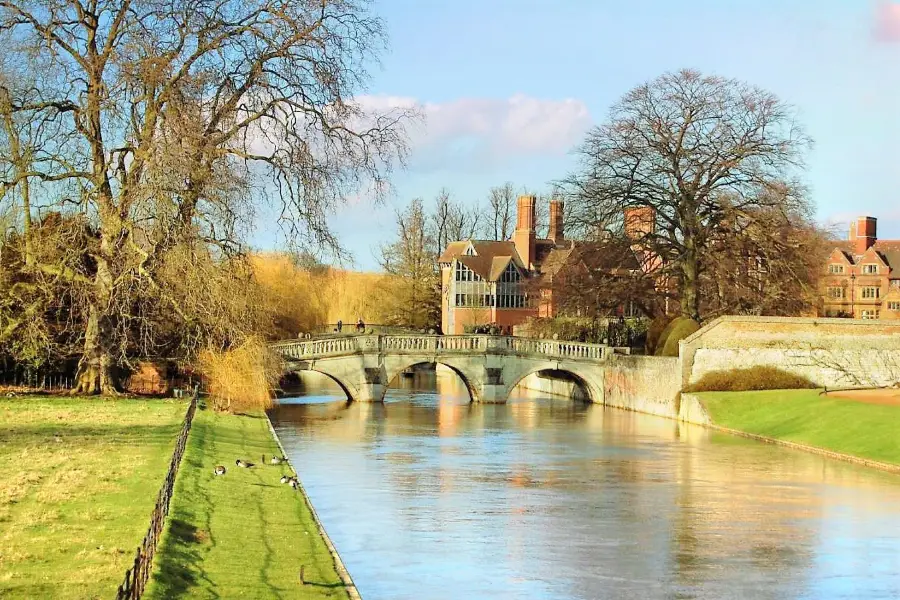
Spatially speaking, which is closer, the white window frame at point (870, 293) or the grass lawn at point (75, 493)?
the grass lawn at point (75, 493)

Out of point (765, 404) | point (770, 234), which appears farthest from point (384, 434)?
point (770, 234)

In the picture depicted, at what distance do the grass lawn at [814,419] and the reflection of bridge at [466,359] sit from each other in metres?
10.8

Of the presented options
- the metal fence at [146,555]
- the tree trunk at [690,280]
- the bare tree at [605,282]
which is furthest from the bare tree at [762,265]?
the metal fence at [146,555]

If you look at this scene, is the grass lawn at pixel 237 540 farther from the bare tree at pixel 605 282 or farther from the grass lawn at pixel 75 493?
the bare tree at pixel 605 282

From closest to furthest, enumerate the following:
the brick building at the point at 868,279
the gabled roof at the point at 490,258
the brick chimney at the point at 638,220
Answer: the brick chimney at the point at 638,220 → the gabled roof at the point at 490,258 → the brick building at the point at 868,279

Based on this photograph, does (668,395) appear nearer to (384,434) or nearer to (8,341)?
(384,434)

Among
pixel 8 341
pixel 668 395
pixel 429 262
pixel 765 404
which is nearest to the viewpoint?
pixel 8 341

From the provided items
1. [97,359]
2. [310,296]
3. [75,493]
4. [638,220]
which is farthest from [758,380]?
[310,296]

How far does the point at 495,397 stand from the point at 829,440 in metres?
21.0

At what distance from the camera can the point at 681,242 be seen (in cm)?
5638

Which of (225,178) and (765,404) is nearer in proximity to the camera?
(225,178)

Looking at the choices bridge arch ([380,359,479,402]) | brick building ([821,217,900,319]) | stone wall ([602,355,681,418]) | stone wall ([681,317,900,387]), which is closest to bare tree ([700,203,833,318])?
stone wall ([602,355,681,418])

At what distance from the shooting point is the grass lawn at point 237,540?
1513 cm

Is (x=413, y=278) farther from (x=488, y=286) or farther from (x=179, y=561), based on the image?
(x=179, y=561)
